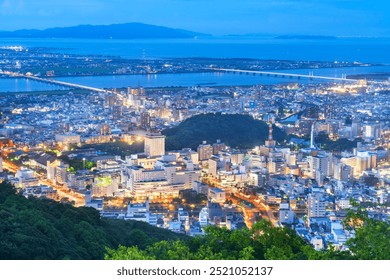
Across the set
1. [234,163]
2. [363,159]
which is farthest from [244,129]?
[363,159]

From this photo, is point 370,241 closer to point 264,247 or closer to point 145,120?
point 264,247

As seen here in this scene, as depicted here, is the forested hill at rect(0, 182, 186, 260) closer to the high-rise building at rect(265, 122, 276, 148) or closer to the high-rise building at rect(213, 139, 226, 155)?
the high-rise building at rect(213, 139, 226, 155)

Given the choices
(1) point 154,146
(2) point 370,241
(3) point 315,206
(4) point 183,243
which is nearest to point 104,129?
(1) point 154,146

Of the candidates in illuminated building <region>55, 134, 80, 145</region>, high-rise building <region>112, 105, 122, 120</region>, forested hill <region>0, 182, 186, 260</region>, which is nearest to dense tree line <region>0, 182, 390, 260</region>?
forested hill <region>0, 182, 186, 260</region>

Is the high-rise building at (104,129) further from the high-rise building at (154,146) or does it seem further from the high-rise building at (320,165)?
the high-rise building at (320,165)
